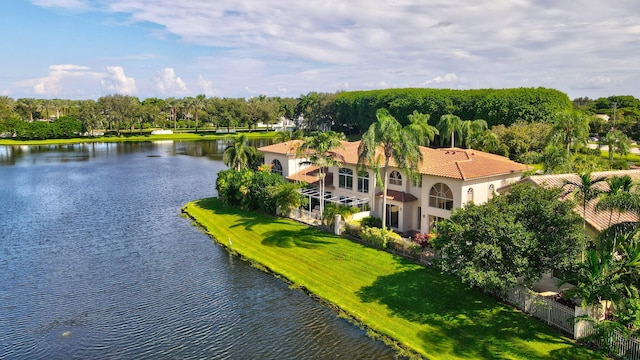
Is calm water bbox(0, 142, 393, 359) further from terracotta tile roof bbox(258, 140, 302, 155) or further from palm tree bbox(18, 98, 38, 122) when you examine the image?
palm tree bbox(18, 98, 38, 122)

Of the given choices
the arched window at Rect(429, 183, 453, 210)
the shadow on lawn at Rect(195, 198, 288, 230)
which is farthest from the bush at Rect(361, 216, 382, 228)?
the shadow on lawn at Rect(195, 198, 288, 230)

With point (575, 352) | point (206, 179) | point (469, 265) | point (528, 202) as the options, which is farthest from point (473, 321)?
point (206, 179)

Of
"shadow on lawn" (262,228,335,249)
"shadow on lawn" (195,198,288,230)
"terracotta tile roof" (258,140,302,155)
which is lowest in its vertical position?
"shadow on lawn" (262,228,335,249)

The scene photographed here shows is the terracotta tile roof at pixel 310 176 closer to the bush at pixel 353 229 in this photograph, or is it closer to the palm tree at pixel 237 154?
the palm tree at pixel 237 154

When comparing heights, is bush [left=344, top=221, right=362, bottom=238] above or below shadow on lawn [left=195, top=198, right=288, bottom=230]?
above

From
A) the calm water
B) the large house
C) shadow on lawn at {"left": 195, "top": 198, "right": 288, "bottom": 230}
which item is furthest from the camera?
shadow on lawn at {"left": 195, "top": 198, "right": 288, "bottom": 230}

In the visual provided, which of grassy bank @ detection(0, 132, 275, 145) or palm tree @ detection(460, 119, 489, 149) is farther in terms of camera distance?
grassy bank @ detection(0, 132, 275, 145)

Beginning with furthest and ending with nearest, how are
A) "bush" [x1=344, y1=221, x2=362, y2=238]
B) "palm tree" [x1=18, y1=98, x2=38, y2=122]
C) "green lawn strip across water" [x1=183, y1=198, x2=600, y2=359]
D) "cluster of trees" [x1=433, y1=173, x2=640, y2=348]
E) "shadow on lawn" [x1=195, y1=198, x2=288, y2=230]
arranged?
1. "palm tree" [x1=18, y1=98, x2=38, y2=122]
2. "shadow on lawn" [x1=195, y1=198, x2=288, y2=230]
3. "bush" [x1=344, y1=221, x2=362, y2=238]
4. "green lawn strip across water" [x1=183, y1=198, x2=600, y2=359]
5. "cluster of trees" [x1=433, y1=173, x2=640, y2=348]
